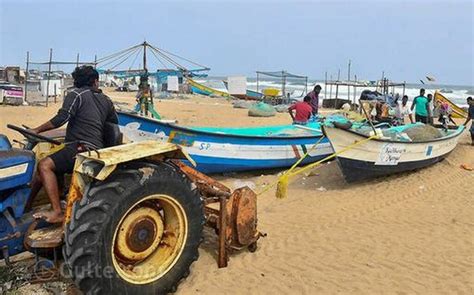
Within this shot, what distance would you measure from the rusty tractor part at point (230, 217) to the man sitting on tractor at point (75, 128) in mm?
826

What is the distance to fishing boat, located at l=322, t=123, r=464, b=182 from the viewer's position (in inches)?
307

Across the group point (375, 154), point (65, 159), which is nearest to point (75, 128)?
point (65, 159)

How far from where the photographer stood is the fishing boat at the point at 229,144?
809 centimetres

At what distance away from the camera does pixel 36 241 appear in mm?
3404

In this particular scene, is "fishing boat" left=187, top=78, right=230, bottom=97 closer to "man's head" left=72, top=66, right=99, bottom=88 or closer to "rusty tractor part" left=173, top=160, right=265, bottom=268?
"rusty tractor part" left=173, top=160, right=265, bottom=268

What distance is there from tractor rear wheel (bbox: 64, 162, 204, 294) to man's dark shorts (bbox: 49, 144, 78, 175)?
1.52 feet

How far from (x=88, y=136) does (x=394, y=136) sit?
6.76 m

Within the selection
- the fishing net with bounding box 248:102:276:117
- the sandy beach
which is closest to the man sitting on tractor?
the sandy beach

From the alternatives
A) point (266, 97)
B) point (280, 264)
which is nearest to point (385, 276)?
point (280, 264)

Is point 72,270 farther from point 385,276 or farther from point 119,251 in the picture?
point 385,276

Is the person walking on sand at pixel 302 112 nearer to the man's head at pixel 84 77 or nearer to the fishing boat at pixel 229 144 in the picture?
the fishing boat at pixel 229 144

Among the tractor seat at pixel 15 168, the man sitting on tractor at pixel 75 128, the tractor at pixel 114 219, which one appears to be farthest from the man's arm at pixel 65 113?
the tractor seat at pixel 15 168

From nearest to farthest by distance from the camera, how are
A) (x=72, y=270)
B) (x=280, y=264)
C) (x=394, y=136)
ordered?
1. (x=72, y=270)
2. (x=280, y=264)
3. (x=394, y=136)

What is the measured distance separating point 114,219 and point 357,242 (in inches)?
121
